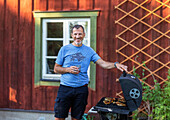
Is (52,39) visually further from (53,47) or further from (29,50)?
(29,50)

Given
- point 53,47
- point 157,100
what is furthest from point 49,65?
point 157,100

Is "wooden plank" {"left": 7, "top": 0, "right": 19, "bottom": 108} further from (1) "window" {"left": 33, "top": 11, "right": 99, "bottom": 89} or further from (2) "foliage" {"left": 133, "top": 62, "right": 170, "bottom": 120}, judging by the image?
(2) "foliage" {"left": 133, "top": 62, "right": 170, "bottom": 120}

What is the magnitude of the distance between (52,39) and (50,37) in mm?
83

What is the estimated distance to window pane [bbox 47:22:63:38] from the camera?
15.9 ft

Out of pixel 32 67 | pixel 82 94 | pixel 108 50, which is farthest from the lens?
pixel 32 67

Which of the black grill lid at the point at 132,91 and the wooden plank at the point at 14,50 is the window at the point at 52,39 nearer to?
the wooden plank at the point at 14,50

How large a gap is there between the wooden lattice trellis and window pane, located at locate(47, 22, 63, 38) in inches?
46.8

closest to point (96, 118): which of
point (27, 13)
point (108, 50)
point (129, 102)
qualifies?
point (108, 50)

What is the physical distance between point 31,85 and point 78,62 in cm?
221

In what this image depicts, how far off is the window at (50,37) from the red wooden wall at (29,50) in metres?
0.12

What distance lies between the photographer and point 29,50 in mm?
4875

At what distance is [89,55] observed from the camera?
3.10 meters

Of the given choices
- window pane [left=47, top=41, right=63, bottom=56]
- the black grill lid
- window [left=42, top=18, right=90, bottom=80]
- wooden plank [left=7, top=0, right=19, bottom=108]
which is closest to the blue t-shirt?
the black grill lid

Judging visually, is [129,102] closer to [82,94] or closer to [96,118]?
[82,94]
